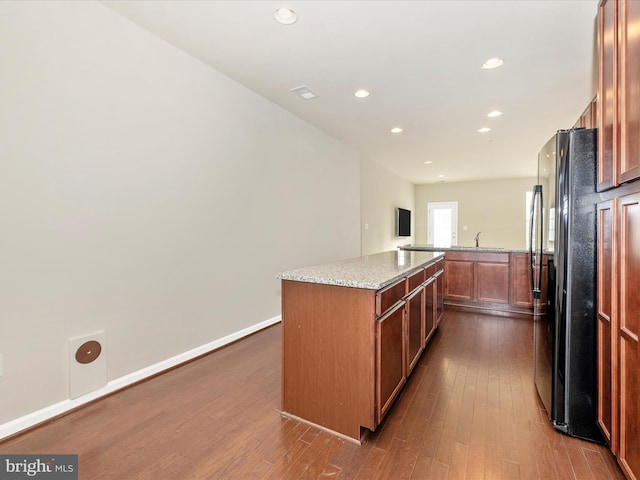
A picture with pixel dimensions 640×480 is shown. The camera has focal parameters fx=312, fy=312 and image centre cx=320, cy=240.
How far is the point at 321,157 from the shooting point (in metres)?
4.73

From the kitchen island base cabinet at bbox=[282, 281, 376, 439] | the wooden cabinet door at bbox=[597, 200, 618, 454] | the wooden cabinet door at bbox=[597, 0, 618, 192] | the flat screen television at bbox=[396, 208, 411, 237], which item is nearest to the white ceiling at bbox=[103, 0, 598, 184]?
the wooden cabinet door at bbox=[597, 0, 618, 192]

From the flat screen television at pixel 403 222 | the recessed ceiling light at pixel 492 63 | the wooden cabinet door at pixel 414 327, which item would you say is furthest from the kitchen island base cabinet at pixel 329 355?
the flat screen television at pixel 403 222

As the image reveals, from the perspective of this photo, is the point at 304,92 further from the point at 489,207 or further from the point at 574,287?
the point at 489,207

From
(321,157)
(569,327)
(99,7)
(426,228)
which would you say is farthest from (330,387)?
(426,228)

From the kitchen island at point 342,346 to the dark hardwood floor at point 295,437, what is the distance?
0.14 meters

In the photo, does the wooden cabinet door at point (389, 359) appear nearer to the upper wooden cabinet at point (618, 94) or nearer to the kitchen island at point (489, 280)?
the upper wooden cabinet at point (618, 94)

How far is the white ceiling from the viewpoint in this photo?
2174 mm

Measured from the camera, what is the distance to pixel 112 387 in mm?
2227

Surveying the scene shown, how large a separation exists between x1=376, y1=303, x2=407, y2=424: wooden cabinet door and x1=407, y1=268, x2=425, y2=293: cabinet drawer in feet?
0.76

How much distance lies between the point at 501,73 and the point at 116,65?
3.30 meters

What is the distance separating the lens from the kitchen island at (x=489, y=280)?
14.0 feet

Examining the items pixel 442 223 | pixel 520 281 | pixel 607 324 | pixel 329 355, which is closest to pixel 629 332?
pixel 607 324

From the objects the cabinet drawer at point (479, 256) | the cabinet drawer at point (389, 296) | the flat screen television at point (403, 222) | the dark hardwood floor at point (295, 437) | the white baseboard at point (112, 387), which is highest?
the flat screen television at point (403, 222)

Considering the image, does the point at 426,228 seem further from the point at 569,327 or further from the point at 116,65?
the point at 116,65
